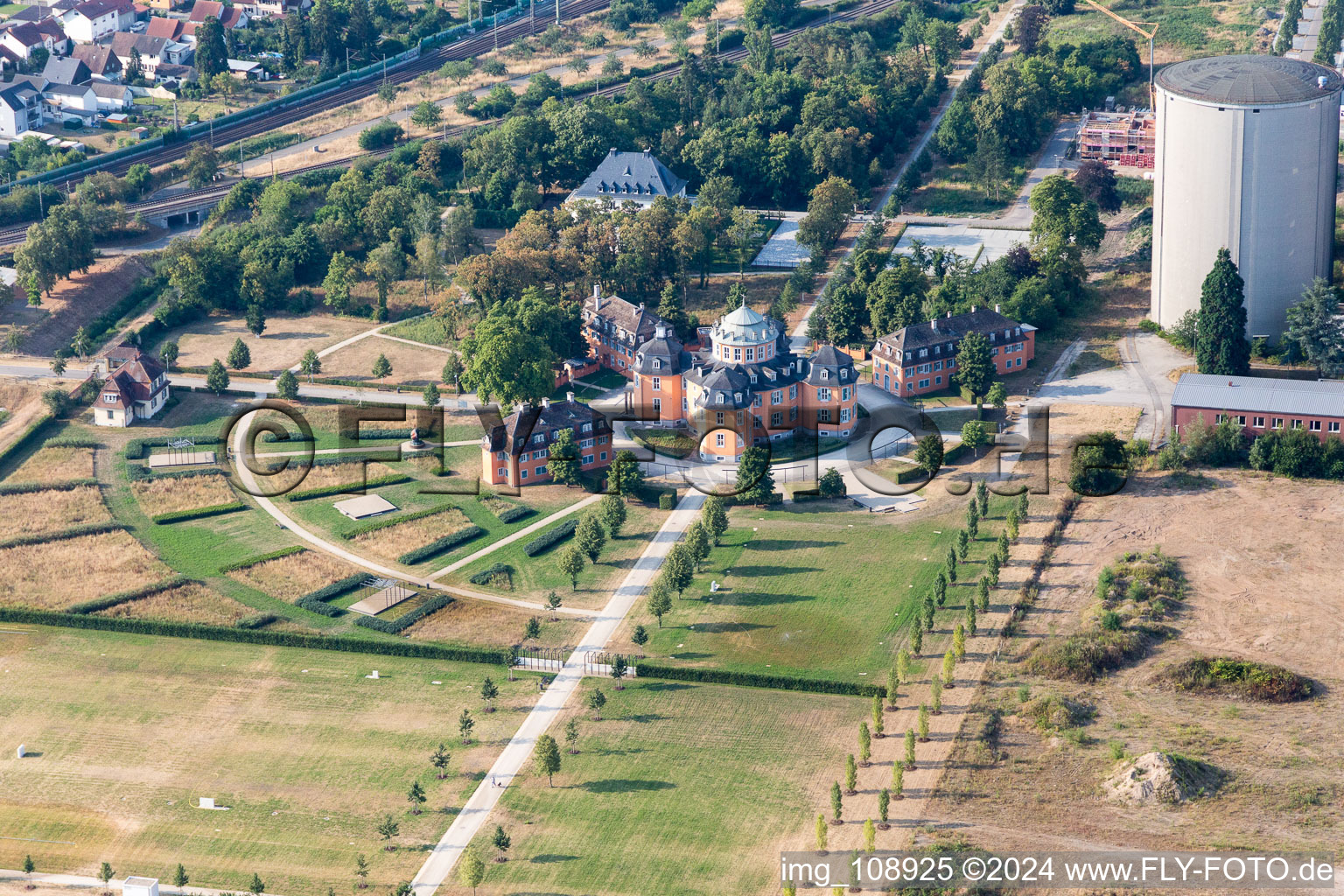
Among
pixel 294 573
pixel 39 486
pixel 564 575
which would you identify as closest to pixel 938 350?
pixel 564 575

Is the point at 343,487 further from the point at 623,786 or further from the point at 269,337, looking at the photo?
the point at 623,786

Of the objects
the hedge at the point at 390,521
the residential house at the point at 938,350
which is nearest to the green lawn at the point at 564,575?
the hedge at the point at 390,521

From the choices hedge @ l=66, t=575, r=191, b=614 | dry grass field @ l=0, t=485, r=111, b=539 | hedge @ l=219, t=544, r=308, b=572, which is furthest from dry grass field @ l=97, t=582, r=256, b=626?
dry grass field @ l=0, t=485, r=111, b=539

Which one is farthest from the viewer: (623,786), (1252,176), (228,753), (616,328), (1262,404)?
(616,328)

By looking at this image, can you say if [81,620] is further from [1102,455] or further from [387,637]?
[1102,455]

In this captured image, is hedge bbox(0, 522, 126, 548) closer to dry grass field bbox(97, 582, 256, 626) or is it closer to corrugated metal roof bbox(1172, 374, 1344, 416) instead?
dry grass field bbox(97, 582, 256, 626)
